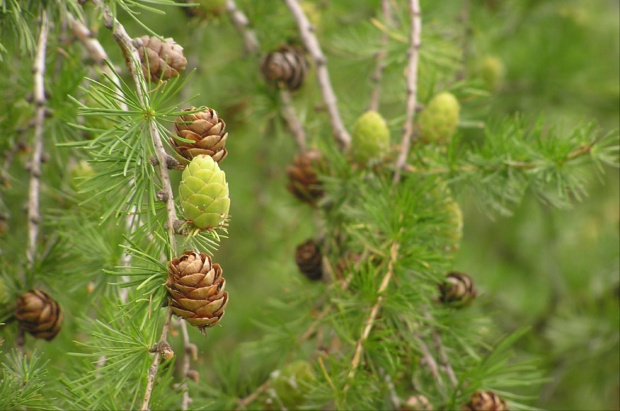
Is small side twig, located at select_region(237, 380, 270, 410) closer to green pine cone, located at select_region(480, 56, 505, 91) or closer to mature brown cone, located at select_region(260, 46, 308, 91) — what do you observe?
mature brown cone, located at select_region(260, 46, 308, 91)

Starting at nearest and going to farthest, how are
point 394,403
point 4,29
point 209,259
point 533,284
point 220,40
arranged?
point 209,259, point 4,29, point 394,403, point 220,40, point 533,284

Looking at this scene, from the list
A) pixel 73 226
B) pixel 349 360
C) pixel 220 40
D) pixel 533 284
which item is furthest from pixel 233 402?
pixel 533 284

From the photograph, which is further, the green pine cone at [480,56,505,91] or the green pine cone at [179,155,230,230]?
the green pine cone at [480,56,505,91]

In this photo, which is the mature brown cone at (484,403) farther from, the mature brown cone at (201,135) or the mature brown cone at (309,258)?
the mature brown cone at (201,135)

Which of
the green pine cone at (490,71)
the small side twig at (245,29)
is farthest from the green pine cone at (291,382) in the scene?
the green pine cone at (490,71)

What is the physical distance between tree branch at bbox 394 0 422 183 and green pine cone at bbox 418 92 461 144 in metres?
0.02

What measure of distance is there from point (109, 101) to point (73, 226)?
34 cm

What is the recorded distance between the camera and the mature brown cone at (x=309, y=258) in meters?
0.97

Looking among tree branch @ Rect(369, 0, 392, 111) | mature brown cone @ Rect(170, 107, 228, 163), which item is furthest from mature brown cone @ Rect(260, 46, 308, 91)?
mature brown cone @ Rect(170, 107, 228, 163)

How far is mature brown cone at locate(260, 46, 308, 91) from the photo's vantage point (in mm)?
1026

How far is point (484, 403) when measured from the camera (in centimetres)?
77

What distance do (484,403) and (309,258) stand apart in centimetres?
33

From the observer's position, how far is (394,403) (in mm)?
821

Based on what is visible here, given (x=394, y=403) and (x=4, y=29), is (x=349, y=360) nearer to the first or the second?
(x=394, y=403)
